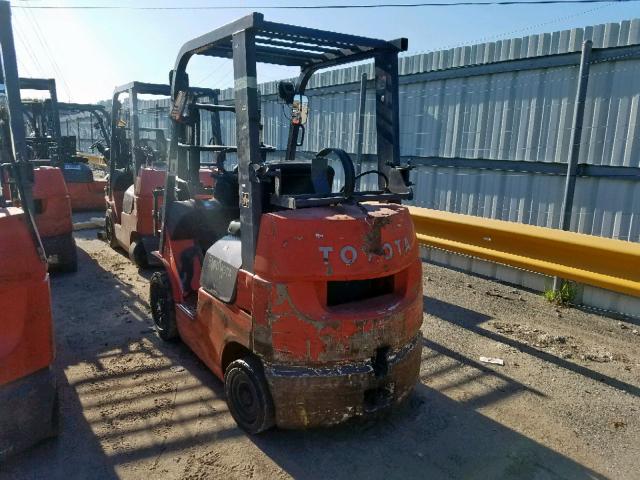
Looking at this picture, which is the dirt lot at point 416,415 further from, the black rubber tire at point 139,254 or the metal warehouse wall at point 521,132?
the black rubber tire at point 139,254

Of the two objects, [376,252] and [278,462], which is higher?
[376,252]

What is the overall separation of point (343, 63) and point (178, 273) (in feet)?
8.27

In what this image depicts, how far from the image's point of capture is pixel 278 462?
3014 millimetres

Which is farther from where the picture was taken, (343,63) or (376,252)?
(343,63)

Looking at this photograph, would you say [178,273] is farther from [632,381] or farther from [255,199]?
[632,381]

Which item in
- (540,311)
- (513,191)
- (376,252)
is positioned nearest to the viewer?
(376,252)

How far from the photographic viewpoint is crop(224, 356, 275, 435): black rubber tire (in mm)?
3062

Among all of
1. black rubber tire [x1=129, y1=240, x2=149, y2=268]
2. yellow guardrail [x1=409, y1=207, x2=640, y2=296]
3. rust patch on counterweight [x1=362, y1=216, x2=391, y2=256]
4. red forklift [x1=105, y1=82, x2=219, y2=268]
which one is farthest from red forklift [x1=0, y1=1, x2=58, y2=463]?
yellow guardrail [x1=409, y1=207, x2=640, y2=296]

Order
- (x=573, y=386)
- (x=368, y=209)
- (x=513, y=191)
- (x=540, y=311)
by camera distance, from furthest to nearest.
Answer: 1. (x=513, y=191)
2. (x=540, y=311)
3. (x=573, y=386)
4. (x=368, y=209)

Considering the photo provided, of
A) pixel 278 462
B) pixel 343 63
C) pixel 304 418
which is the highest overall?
pixel 343 63

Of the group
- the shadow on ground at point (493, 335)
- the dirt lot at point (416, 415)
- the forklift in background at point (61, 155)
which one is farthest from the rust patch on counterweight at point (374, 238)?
the forklift in background at point (61, 155)

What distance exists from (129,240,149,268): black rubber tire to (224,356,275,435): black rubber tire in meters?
4.48

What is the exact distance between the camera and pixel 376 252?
2986 mm

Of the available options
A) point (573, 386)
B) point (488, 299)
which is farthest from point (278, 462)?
point (488, 299)
